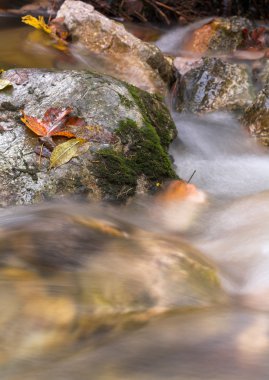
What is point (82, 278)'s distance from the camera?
2.19m

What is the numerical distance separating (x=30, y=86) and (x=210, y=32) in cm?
544

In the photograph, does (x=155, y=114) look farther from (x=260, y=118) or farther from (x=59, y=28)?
(x=59, y=28)

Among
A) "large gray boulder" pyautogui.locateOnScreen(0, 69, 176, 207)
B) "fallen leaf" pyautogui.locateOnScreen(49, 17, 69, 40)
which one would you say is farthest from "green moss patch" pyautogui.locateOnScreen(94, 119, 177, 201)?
"fallen leaf" pyautogui.locateOnScreen(49, 17, 69, 40)

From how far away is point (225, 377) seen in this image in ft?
5.67

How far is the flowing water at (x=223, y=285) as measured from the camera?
69.6 inches

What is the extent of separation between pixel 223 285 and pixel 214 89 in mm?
3615

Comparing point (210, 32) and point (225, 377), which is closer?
point (225, 377)

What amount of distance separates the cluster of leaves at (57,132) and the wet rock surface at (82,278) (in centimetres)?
37

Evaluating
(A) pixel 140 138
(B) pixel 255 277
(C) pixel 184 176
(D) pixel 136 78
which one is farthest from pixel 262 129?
(B) pixel 255 277

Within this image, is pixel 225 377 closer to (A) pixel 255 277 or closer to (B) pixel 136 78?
(A) pixel 255 277

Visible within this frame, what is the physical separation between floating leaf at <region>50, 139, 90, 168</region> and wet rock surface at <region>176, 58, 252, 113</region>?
2639mm

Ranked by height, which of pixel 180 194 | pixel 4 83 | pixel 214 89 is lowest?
pixel 180 194

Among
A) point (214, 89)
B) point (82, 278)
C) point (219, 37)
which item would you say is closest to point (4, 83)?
point (82, 278)

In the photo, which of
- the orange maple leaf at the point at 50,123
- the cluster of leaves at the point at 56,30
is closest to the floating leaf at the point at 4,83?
the orange maple leaf at the point at 50,123
